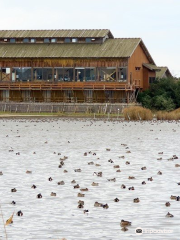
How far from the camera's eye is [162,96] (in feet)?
290

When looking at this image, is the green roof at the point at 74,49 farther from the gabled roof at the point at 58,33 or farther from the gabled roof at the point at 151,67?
the gabled roof at the point at 151,67

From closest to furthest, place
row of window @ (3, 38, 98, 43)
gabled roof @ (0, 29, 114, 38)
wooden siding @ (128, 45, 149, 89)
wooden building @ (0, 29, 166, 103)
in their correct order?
wooden building @ (0, 29, 166, 103) < wooden siding @ (128, 45, 149, 89) < gabled roof @ (0, 29, 114, 38) < row of window @ (3, 38, 98, 43)

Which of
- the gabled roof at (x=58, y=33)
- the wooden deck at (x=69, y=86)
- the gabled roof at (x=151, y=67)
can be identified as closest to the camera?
the wooden deck at (x=69, y=86)

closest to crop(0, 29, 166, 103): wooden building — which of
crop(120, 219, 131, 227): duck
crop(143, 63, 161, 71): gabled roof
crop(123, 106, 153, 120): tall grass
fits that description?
crop(143, 63, 161, 71): gabled roof

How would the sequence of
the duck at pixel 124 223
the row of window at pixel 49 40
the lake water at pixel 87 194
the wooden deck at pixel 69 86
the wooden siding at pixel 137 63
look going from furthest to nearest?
the row of window at pixel 49 40 < the wooden siding at pixel 137 63 < the wooden deck at pixel 69 86 < the duck at pixel 124 223 < the lake water at pixel 87 194

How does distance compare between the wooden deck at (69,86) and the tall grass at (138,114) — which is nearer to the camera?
the tall grass at (138,114)

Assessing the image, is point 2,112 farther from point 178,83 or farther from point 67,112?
point 178,83

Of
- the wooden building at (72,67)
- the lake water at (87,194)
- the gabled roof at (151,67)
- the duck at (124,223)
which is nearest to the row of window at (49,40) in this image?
the wooden building at (72,67)

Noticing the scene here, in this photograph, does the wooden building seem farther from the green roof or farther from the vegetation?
the vegetation

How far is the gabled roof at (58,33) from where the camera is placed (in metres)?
94.3

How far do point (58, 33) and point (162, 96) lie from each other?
18349 mm

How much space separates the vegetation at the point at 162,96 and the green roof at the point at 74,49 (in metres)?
6.24

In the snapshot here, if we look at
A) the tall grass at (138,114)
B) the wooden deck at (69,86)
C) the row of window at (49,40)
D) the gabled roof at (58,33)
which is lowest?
the tall grass at (138,114)

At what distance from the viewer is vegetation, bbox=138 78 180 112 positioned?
8788cm
